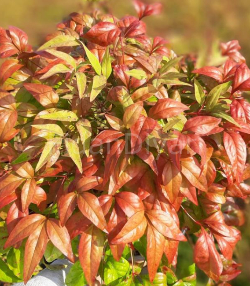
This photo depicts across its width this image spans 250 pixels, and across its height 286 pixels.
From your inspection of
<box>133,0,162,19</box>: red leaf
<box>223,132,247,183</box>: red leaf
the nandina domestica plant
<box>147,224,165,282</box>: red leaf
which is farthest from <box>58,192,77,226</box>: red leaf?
<box>133,0,162,19</box>: red leaf

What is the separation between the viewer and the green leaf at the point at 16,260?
4.01 ft

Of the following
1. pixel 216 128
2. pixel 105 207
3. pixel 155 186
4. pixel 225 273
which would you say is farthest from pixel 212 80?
pixel 225 273

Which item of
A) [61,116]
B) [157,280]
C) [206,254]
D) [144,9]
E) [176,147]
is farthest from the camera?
[144,9]

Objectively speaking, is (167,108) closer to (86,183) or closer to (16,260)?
(86,183)

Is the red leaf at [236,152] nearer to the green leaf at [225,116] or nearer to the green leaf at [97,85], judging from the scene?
the green leaf at [225,116]

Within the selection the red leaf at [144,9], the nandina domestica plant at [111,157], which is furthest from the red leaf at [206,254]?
the red leaf at [144,9]

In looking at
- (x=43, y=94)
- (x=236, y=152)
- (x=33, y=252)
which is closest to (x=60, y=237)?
(x=33, y=252)

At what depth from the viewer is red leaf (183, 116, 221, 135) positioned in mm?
950

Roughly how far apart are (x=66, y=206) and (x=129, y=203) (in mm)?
168

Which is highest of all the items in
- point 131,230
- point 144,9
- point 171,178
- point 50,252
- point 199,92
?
point 144,9

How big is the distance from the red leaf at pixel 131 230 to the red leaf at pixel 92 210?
46 millimetres

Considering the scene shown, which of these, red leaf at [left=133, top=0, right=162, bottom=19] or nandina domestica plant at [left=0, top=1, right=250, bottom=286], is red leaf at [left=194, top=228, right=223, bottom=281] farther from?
red leaf at [left=133, top=0, right=162, bottom=19]

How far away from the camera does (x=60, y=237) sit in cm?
97

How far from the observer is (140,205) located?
0.97m
